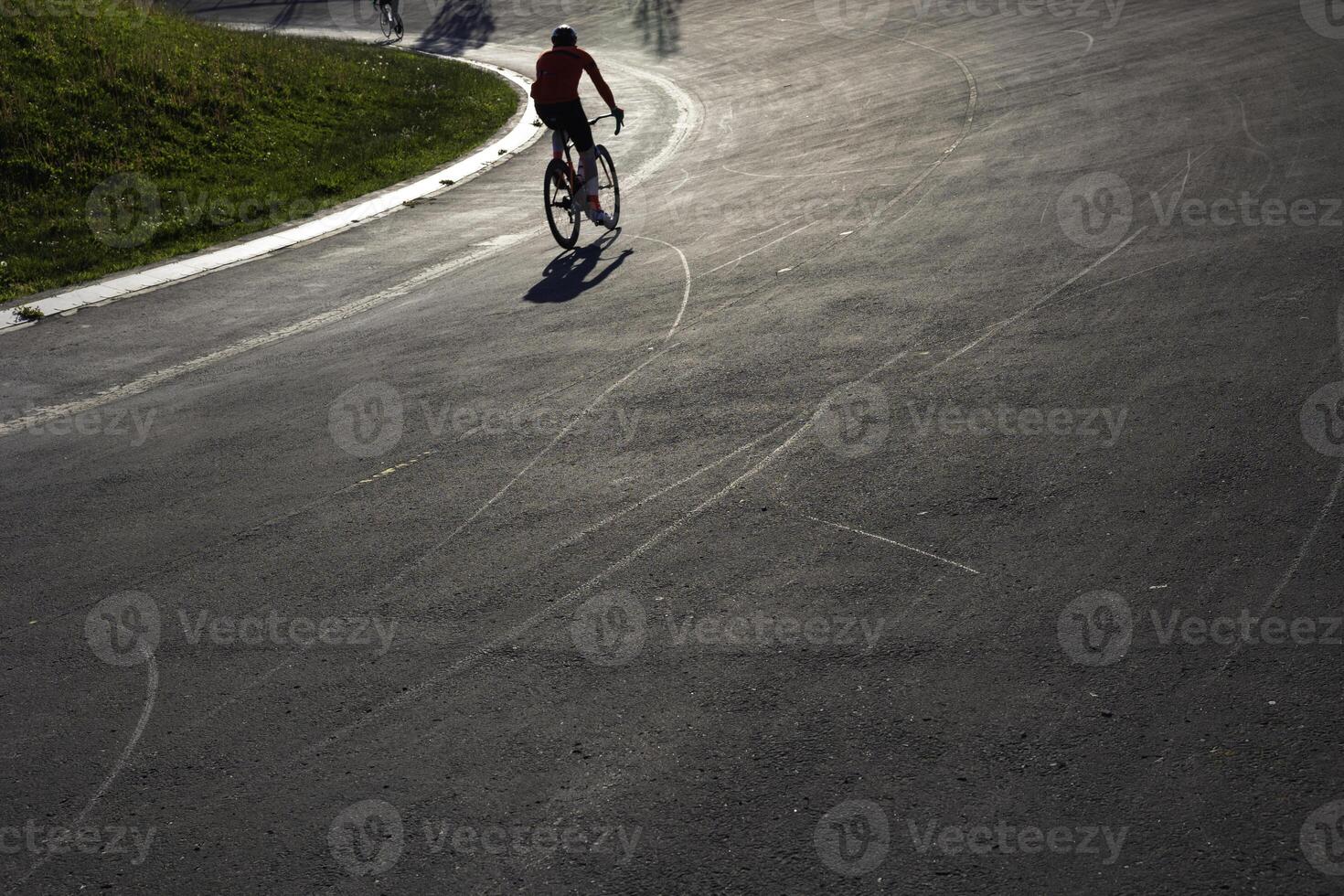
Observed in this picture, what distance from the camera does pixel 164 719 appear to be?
5.38 m

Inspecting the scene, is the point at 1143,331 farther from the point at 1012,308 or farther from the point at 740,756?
the point at 740,756

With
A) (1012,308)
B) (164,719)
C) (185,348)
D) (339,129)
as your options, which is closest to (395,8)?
(339,129)

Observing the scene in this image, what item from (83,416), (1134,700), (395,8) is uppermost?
(395,8)

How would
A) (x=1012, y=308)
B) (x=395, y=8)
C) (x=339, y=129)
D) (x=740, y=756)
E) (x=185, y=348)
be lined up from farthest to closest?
1. (x=395, y=8)
2. (x=339, y=129)
3. (x=185, y=348)
4. (x=1012, y=308)
5. (x=740, y=756)

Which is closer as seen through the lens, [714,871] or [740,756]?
[714,871]

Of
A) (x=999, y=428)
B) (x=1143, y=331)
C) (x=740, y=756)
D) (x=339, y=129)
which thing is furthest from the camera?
(x=339, y=129)

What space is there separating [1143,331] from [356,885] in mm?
6670
